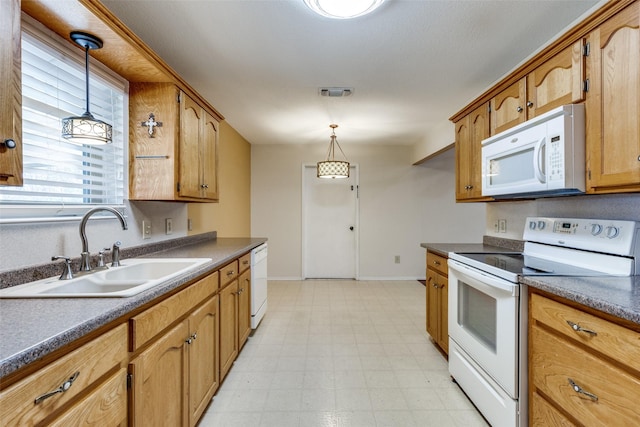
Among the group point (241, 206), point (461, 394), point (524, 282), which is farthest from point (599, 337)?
point (241, 206)

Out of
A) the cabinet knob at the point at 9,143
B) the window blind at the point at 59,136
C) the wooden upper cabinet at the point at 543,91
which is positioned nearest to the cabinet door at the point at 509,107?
the wooden upper cabinet at the point at 543,91

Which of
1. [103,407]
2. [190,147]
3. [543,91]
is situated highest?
[543,91]

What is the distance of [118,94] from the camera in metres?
1.88

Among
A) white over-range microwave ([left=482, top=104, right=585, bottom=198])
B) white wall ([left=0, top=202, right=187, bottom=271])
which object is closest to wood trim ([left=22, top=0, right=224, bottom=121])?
white wall ([left=0, top=202, right=187, bottom=271])

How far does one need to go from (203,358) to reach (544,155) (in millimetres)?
2084

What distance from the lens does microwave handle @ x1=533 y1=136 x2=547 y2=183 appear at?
1.54m

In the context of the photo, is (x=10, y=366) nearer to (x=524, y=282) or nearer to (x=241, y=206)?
(x=524, y=282)

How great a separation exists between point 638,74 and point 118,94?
2.63m

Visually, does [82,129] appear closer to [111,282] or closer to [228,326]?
[111,282]

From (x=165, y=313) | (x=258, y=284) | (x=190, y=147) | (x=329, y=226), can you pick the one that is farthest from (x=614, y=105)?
(x=329, y=226)

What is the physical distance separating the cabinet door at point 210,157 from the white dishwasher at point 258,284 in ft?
2.14

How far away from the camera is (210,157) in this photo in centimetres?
260

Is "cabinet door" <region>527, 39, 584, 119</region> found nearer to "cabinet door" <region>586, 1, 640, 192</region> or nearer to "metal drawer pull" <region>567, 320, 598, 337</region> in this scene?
"cabinet door" <region>586, 1, 640, 192</region>

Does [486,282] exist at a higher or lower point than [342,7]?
lower
